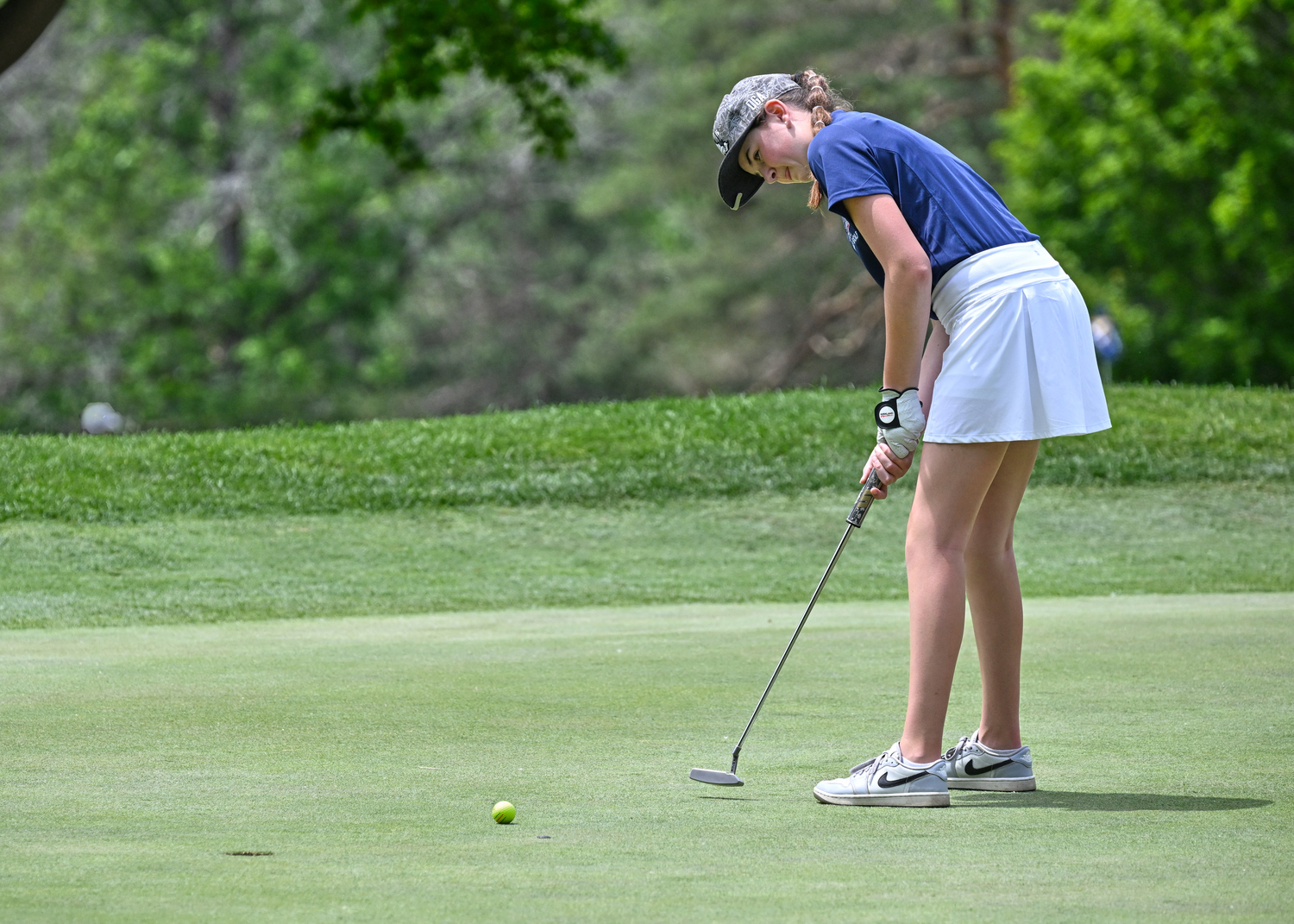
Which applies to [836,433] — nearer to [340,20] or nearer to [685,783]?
[685,783]

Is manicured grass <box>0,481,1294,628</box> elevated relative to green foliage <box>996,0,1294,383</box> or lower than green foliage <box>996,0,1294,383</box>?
lower

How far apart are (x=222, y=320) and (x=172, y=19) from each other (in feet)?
21.3

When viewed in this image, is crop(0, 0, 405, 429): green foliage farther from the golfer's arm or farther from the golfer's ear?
the golfer's arm

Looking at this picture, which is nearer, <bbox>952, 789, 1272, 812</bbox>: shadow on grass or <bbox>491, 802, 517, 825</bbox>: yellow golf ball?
<bbox>491, 802, 517, 825</bbox>: yellow golf ball

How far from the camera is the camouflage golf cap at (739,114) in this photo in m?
4.34

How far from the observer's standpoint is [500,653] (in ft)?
21.4

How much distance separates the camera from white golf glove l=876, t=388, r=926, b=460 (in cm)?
412

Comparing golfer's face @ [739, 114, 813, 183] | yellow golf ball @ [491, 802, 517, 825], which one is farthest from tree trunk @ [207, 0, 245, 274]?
yellow golf ball @ [491, 802, 517, 825]

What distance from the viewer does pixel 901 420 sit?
4121 millimetres

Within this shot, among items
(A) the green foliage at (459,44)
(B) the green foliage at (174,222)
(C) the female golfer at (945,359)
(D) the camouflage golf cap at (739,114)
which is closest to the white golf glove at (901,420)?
(C) the female golfer at (945,359)

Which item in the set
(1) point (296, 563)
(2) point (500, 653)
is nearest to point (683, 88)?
(1) point (296, 563)

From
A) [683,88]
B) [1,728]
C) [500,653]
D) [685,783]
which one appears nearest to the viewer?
[685,783]

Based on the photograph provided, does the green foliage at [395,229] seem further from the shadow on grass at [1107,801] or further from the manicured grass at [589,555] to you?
the shadow on grass at [1107,801]

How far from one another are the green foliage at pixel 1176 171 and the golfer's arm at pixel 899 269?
87.4 feet
